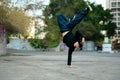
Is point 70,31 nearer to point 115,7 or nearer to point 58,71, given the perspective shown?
→ point 58,71

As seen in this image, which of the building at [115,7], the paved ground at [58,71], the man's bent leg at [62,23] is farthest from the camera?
the building at [115,7]

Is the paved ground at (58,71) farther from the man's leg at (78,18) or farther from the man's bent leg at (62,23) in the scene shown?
the man's leg at (78,18)

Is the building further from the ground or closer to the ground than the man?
further from the ground

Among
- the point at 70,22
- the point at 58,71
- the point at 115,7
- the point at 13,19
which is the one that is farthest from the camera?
the point at 115,7

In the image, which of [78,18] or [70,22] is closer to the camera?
[78,18]

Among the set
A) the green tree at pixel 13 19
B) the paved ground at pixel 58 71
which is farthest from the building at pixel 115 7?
the paved ground at pixel 58 71

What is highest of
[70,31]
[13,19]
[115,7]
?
[115,7]

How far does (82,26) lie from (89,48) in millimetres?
6696

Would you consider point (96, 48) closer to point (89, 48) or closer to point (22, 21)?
point (89, 48)

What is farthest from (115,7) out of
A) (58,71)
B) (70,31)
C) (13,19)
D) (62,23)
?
(58,71)

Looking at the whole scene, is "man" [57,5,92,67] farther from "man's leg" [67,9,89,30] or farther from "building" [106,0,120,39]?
"building" [106,0,120,39]

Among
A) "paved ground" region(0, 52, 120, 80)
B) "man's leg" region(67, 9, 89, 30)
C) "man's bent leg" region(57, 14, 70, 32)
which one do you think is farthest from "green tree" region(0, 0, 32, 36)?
"man's leg" region(67, 9, 89, 30)

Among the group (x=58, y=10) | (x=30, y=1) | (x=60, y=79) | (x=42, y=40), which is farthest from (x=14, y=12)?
(x=58, y=10)

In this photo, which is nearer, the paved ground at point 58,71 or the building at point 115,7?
the paved ground at point 58,71
